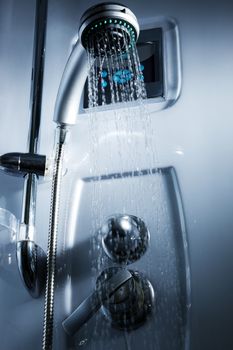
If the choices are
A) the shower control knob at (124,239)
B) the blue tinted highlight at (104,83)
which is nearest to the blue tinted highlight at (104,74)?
the blue tinted highlight at (104,83)

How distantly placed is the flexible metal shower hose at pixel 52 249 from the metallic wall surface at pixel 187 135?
3.1 inches

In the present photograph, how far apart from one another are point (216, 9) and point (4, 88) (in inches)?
18.5

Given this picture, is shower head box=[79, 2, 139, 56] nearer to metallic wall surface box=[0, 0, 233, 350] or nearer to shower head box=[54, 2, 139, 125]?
shower head box=[54, 2, 139, 125]

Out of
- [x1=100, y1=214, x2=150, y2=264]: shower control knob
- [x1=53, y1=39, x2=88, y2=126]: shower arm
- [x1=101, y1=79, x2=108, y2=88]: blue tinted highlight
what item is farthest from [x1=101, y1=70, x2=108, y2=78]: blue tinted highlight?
[x1=100, y1=214, x2=150, y2=264]: shower control knob

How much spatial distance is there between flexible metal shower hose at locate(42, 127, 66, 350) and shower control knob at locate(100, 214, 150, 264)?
79mm

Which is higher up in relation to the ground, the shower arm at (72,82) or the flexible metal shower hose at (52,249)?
the shower arm at (72,82)

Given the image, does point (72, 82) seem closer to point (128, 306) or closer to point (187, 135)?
point (187, 135)

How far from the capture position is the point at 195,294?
2.11 feet

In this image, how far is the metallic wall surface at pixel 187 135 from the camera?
2.13 feet

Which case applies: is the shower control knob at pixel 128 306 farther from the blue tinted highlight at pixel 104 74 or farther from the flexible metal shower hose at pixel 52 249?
the blue tinted highlight at pixel 104 74

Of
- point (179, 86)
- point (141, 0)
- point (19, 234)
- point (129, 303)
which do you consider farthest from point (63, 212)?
point (141, 0)

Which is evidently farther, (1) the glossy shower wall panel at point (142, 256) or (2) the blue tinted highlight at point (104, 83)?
(2) the blue tinted highlight at point (104, 83)

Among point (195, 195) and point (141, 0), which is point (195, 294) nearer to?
point (195, 195)

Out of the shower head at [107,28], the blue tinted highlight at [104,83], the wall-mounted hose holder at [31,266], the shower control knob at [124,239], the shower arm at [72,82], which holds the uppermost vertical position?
the blue tinted highlight at [104,83]
